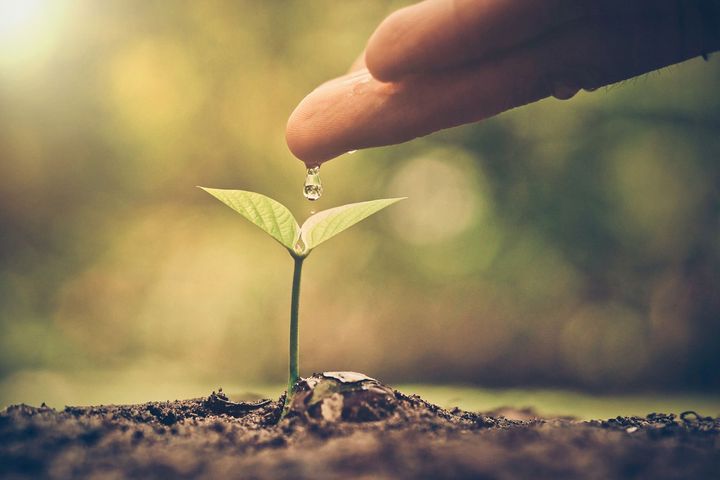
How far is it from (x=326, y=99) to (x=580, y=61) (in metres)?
0.44

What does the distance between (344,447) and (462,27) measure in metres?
0.62

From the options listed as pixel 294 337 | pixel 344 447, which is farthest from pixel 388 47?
pixel 344 447

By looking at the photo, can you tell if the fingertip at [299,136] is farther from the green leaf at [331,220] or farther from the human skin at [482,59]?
the green leaf at [331,220]

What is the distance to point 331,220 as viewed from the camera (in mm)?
889

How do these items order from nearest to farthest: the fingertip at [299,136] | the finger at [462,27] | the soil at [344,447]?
the soil at [344,447] → the finger at [462,27] → the fingertip at [299,136]

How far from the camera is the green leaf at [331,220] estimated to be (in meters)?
0.87

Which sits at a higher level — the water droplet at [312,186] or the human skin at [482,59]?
the human skin at [482,59]

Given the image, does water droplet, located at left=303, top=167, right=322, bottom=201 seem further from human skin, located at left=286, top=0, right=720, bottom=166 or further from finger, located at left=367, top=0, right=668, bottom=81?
finger, located at left=367, top=0, right=668, bottom=81

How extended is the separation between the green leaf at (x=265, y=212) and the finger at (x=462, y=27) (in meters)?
0.29

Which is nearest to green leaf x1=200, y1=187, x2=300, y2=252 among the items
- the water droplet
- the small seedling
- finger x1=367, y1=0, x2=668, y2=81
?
the small seedling

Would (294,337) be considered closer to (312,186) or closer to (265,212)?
(265,212)

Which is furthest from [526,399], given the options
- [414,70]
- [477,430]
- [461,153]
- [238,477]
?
[238,477]

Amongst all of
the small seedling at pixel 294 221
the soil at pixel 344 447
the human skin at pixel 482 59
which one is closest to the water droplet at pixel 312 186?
the human skin at pixel 482 59

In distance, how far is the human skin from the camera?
2.72ft
